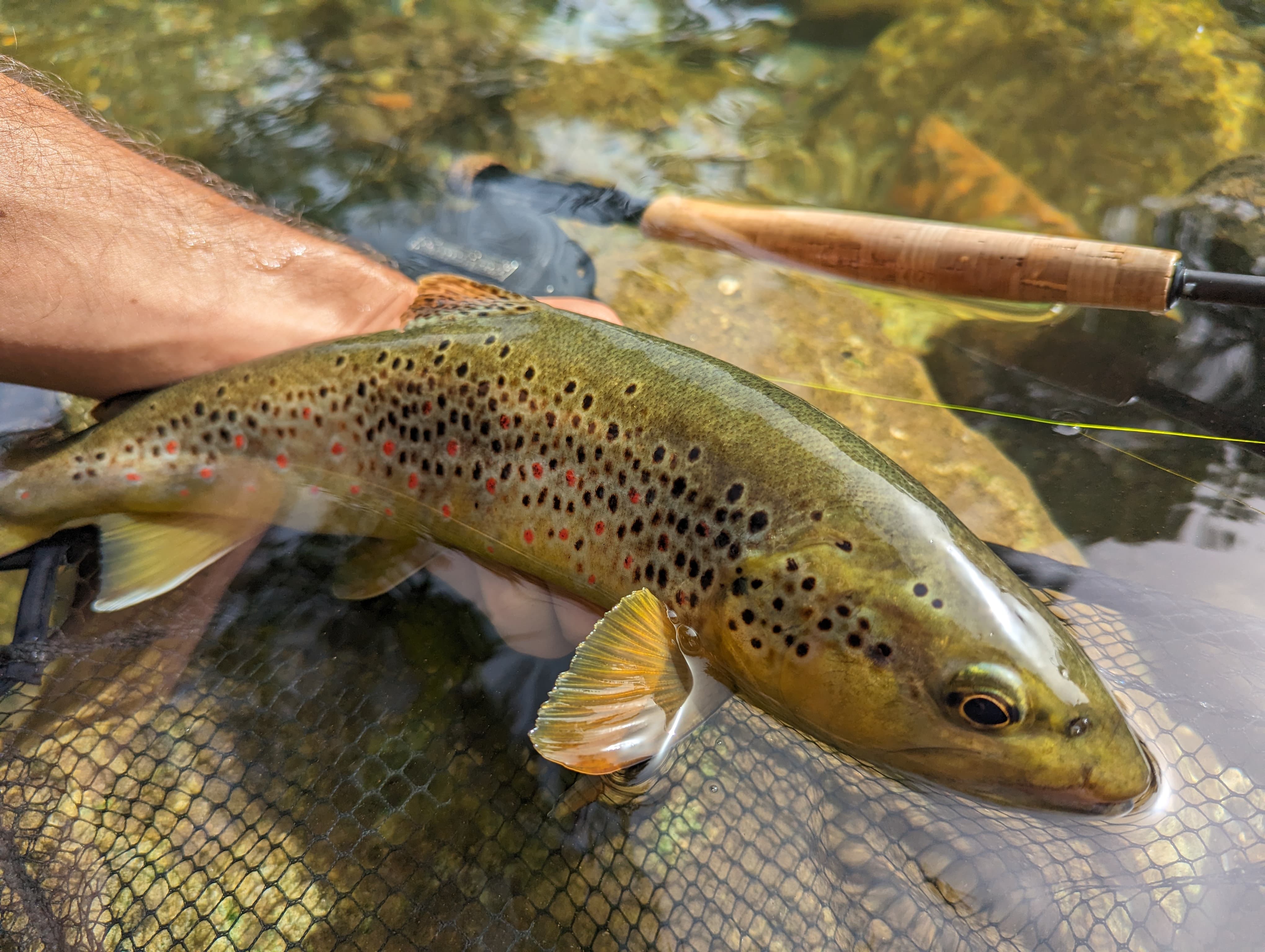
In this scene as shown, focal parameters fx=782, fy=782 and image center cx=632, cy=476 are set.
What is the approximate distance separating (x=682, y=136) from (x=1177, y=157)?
263 centimetres

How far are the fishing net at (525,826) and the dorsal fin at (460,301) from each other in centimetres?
109

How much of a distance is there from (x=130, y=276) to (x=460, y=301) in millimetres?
1401

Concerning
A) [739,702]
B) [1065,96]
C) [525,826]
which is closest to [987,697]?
[739,702]

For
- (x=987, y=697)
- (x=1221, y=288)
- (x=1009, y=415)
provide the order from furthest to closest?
(x=1009, y=415)
(x=1221, y=288)
(x=987, y=697)

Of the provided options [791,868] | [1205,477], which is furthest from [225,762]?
[1205,477]

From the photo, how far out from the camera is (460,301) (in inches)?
98.7

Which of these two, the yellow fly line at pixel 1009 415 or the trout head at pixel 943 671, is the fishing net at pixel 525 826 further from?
the yellow fly line at pixel 1009 415

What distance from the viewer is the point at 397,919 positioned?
6.30 ft

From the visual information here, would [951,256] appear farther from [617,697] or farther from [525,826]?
[525,826]

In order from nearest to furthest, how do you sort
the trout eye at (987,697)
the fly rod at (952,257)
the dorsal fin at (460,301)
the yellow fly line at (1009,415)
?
the trout eye at (987,697) → the dorsal fin at (460,301) → the fly rod at (952,257) → the yellow fly line at (1009,415)

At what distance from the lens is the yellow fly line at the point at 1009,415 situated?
2.96 metres

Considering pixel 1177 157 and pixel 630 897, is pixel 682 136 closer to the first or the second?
pixel 1177 157

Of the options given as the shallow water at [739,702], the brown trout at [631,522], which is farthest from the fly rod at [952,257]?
the brown trout at [631,522]

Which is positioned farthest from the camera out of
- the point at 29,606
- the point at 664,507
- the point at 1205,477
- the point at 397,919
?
the point at 1205,477
